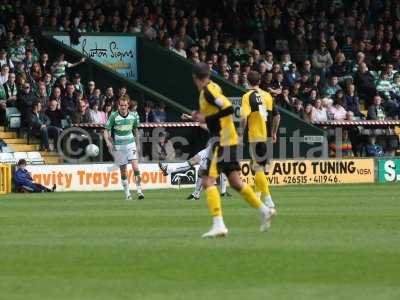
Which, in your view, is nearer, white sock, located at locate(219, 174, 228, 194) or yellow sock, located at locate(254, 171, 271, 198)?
yellow sock, located at locate(254, 171, 271, 198)

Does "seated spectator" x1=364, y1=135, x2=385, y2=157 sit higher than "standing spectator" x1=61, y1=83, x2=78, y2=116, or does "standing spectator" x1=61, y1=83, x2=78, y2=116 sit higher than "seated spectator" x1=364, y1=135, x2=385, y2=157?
"standing spectator" x1=61, y1=83, x2=78, y2=116

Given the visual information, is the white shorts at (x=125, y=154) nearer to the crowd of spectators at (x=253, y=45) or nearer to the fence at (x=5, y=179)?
the fence at (x=5, y=179)

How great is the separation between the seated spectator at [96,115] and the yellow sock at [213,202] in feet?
60.0

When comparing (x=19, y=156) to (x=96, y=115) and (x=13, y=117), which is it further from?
(x=96, y=115)

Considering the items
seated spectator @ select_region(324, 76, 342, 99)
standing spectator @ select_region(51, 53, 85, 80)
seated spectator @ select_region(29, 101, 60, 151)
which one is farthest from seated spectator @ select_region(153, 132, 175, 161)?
seated spectator @ select_region(324, 76, 342, 99)

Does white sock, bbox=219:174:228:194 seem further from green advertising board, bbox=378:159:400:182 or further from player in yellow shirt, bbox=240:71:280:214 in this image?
green advertising board, bbox=378:159:400:182

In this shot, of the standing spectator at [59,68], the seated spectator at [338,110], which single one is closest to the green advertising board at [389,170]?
the seated spectator at [338,110]

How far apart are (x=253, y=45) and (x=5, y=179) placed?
12.8m

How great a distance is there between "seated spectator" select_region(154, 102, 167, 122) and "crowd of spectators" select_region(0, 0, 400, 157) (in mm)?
1558

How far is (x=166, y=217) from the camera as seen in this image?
733 inches

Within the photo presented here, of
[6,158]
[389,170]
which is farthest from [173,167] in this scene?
[389,170]

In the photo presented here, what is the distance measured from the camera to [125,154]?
25.5 meters

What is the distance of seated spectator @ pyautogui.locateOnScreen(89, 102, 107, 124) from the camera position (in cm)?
3284

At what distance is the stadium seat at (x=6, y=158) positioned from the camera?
30.1 m
